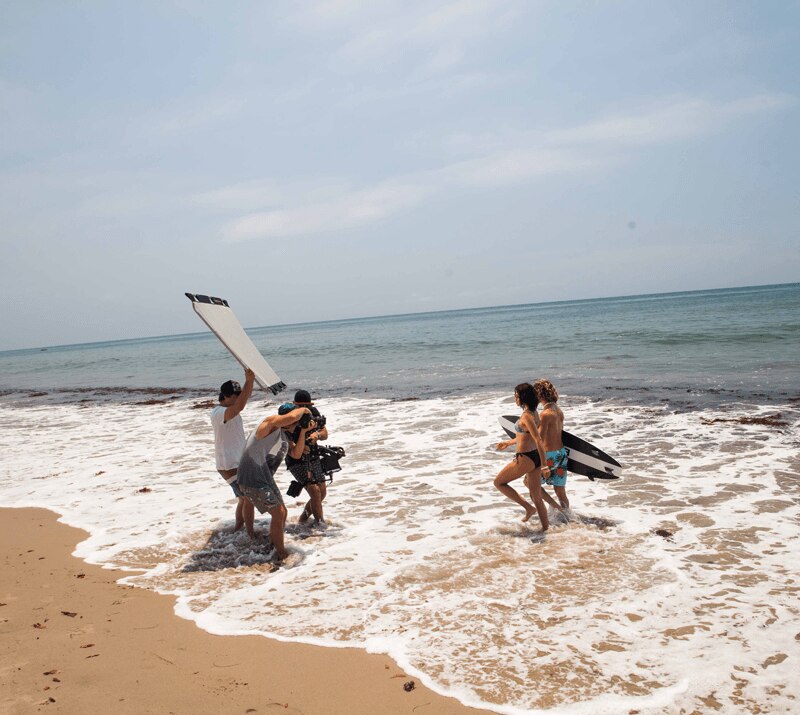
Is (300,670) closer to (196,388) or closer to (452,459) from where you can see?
(452,459)

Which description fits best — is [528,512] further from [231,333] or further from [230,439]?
[231,333]

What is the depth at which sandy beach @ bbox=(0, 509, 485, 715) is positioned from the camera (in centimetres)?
344

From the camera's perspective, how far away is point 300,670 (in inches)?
149

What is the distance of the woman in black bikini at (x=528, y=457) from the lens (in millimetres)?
6148

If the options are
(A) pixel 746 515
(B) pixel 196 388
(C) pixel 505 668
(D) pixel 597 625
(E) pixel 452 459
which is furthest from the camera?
(B) pixel 196 388

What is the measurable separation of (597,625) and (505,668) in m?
0.90

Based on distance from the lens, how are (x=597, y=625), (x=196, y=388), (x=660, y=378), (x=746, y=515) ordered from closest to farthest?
(x=597, y=625) < (x=746, y=515) < (x=660, y=378) < (x=196, y=388)

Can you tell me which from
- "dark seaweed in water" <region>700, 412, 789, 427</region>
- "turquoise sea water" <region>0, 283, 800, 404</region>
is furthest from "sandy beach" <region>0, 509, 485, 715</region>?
"turquoise sea water" <region>0, 283, 800, 404</region>

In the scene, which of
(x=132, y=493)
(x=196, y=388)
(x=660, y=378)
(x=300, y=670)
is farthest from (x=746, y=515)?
(x=196, y=388)

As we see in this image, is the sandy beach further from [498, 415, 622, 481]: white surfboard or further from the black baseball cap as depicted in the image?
[498, 415, 622, 481]: white surfboard

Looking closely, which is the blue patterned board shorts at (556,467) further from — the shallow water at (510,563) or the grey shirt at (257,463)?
the grey shirt at (257,463)

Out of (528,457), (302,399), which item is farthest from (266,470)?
(528,457)

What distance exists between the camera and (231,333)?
5742 mm

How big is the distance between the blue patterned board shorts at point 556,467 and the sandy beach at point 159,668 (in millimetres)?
3141
